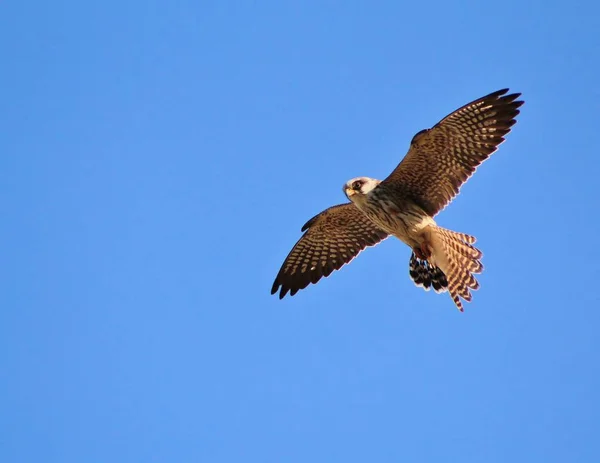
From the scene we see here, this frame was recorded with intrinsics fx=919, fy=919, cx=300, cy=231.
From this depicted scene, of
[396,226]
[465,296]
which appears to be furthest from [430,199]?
[465,296]

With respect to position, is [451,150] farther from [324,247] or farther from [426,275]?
[324,247]

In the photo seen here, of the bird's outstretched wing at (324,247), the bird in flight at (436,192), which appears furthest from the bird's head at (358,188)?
the bird's outstretched wing at (324,247)

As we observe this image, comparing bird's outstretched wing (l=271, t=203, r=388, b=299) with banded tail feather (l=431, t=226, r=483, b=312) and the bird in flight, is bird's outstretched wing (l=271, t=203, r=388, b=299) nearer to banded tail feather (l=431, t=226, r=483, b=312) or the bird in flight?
the bird in flight

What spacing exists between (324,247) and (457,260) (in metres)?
2.10

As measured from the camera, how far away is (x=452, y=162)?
1127cm

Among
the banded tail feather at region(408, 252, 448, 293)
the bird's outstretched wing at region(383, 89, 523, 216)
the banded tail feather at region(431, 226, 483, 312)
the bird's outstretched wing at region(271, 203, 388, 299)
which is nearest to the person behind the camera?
the bird's outstretched wing at region(383, 89, 523, 216)

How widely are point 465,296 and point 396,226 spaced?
4.02 feet

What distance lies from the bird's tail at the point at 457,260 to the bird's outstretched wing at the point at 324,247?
1.28 m

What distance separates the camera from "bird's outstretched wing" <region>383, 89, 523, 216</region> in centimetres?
1096

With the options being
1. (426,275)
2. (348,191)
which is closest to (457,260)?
(426,275)

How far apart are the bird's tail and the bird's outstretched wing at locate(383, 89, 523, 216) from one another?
0.37 m

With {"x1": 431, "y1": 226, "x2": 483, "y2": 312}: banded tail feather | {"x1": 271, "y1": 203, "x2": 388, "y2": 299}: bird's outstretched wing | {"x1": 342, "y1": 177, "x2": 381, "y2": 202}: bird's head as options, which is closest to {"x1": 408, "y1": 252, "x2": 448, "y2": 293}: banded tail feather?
{"x1": 431, "y1": 226, "x2": 483, "y2": 312}: banded tail feather

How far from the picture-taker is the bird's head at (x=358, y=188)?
1152 centimetres

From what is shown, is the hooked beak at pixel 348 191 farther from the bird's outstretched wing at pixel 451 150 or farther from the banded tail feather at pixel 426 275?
the banded tail feather at pixel 426 275
